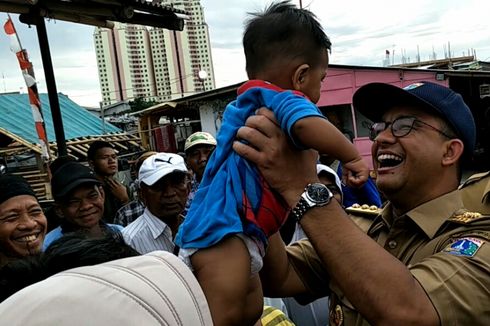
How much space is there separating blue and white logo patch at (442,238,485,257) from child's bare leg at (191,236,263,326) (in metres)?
0.68

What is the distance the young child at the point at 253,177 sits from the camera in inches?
60.9

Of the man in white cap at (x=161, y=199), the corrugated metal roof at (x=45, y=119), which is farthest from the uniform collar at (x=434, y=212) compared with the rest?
the corrugated metal roof at (x=45, y=119)

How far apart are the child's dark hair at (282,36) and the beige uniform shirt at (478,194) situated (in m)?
1.71

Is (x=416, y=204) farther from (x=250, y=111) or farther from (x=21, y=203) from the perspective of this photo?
(x=21, y=203)

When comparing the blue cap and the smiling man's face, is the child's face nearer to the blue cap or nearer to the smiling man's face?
the blue cap

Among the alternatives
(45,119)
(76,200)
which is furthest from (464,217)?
(45,119)

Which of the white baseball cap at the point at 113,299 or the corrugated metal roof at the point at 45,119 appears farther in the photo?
the corrugated metal roof at the point at 45,119

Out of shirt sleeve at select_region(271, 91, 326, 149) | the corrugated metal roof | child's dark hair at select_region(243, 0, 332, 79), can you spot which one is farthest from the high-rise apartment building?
shirt sleeve at select_region(271, 91, 326, 149)

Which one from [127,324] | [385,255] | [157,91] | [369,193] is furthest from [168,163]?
[157,91]

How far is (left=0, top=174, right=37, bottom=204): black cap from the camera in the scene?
2506mm

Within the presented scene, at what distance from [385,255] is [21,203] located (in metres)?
1.99

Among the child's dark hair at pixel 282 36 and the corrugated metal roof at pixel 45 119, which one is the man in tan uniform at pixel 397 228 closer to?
the child's dark hair at pixel 282 36

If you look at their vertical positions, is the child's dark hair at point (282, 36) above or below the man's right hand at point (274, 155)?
above

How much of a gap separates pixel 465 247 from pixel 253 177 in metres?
0.73
